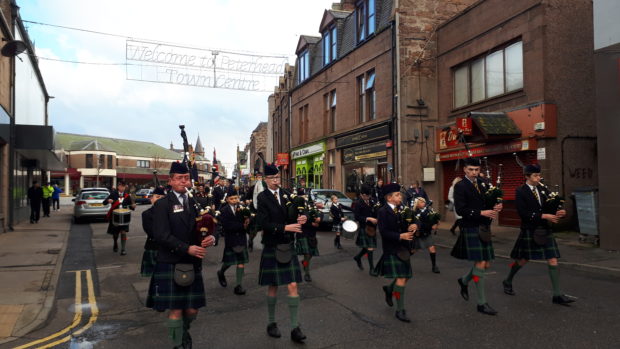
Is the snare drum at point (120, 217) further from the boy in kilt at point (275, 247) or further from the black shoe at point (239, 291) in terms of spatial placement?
the boy in kilt at point (275, 247)

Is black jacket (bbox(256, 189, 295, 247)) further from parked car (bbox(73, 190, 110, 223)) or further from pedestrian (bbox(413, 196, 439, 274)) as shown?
parked car (bbox(73, 190, 110, 223))

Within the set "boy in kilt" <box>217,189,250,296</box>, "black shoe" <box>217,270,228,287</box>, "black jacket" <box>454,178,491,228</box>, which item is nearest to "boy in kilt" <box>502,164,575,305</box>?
"black jacket" <box>454,178,491,228</box>

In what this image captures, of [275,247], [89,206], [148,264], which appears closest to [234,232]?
[148,264]

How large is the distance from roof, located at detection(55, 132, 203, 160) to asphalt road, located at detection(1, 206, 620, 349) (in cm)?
7663

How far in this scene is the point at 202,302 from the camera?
14.1 feet

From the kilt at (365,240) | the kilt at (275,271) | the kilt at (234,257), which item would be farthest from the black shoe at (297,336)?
the kilt at (365,240)

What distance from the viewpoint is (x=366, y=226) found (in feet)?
29.1

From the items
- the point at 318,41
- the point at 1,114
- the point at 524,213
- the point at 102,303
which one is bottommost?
the point at 102,303

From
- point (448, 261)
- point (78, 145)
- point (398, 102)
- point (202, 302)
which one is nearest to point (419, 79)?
point (398, 102)

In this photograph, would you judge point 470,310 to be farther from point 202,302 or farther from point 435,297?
point 202,302

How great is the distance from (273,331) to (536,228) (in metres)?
3.96

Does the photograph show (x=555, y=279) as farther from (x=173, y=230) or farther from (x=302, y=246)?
(x=173, y=230)

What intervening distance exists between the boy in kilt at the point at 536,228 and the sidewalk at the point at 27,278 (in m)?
6.61

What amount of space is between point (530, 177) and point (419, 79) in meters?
13.2
